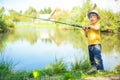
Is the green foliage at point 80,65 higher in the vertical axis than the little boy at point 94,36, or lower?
lower

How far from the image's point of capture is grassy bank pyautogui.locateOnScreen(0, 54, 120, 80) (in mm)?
5923

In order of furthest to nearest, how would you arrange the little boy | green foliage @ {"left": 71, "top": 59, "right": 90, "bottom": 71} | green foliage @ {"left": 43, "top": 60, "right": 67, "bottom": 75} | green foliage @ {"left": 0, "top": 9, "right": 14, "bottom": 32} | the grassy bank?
green foliage @ {"left": 0, "top": 9, "right": 14, "bottom": 32} < green foliage @ {"left": 71, "top": 59, "right": 90, "bottom": 71} < green foliage @ {"left": 43, "top": 60, "right": 67, "bottom": 75} < the little boy < the grassy bank

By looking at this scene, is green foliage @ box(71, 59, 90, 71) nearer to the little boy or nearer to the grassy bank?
the grassy bank

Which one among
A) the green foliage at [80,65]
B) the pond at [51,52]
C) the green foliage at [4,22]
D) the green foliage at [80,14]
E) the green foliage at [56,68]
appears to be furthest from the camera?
the green foliage at [4,22]

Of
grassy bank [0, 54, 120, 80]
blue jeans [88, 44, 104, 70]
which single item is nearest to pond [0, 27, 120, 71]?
grassy bank [0, 54, 120, 80]

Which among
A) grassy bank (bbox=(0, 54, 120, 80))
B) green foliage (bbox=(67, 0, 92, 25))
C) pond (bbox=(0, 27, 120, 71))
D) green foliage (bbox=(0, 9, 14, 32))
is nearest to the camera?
grassy bank (bbox=(0, 54, 120, 80))

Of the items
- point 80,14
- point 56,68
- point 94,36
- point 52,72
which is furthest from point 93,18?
point 80,14

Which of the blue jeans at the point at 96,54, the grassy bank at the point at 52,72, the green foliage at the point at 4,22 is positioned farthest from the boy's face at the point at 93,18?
the green foliage at the point at 4,22

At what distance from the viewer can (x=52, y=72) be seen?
736cm

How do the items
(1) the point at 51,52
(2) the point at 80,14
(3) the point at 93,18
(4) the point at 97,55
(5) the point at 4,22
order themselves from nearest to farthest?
(3) the point at 93,18
(4) the point at 97,55
(1) the point at 51,52
(2) the point at 80,14
(5) the point at 4,22

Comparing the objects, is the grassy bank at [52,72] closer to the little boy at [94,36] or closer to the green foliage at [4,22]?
the little boy at [94,36]

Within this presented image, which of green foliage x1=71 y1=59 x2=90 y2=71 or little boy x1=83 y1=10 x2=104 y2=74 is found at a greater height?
little boy x1=83 y1=10 x2=104 y2=74

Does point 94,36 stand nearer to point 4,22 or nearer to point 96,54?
point 96,54

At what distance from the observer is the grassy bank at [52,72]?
5923 millimetres
